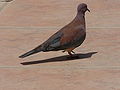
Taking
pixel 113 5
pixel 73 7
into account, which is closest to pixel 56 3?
pixel 73 7

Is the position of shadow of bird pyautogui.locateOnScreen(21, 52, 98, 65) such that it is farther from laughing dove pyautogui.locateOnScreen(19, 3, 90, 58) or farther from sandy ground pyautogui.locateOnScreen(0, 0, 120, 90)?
laughing dove pyautogui.locateOnScreen(19, 3, 90, 58)

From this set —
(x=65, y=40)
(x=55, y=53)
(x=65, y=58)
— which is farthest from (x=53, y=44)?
(x=55, y=53)

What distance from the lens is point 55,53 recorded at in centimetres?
686

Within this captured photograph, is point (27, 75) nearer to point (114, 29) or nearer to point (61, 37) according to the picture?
point (61, 37)

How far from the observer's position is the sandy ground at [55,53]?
572cm

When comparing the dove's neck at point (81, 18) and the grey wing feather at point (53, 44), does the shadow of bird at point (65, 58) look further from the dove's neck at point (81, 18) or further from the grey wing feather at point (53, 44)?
the dove's neck at point (81, 18)

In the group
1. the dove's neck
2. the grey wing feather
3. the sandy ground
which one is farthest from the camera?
the dove's neck

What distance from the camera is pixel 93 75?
5.92 metres

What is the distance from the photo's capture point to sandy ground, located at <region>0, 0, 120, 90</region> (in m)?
5.72

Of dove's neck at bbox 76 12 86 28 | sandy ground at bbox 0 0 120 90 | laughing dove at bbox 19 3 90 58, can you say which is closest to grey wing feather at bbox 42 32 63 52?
laughing dove at bbox 19 3 90 58

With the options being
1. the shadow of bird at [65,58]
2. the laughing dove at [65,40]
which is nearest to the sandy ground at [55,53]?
the shadow of bird at [65,58]

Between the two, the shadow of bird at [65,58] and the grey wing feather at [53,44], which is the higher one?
the grey wing feather at [53,44]

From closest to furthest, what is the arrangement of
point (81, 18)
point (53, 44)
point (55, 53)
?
point (53, 44)
point (81, 18)
point (55, 53)

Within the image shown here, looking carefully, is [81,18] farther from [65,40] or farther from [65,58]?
[65,58]
